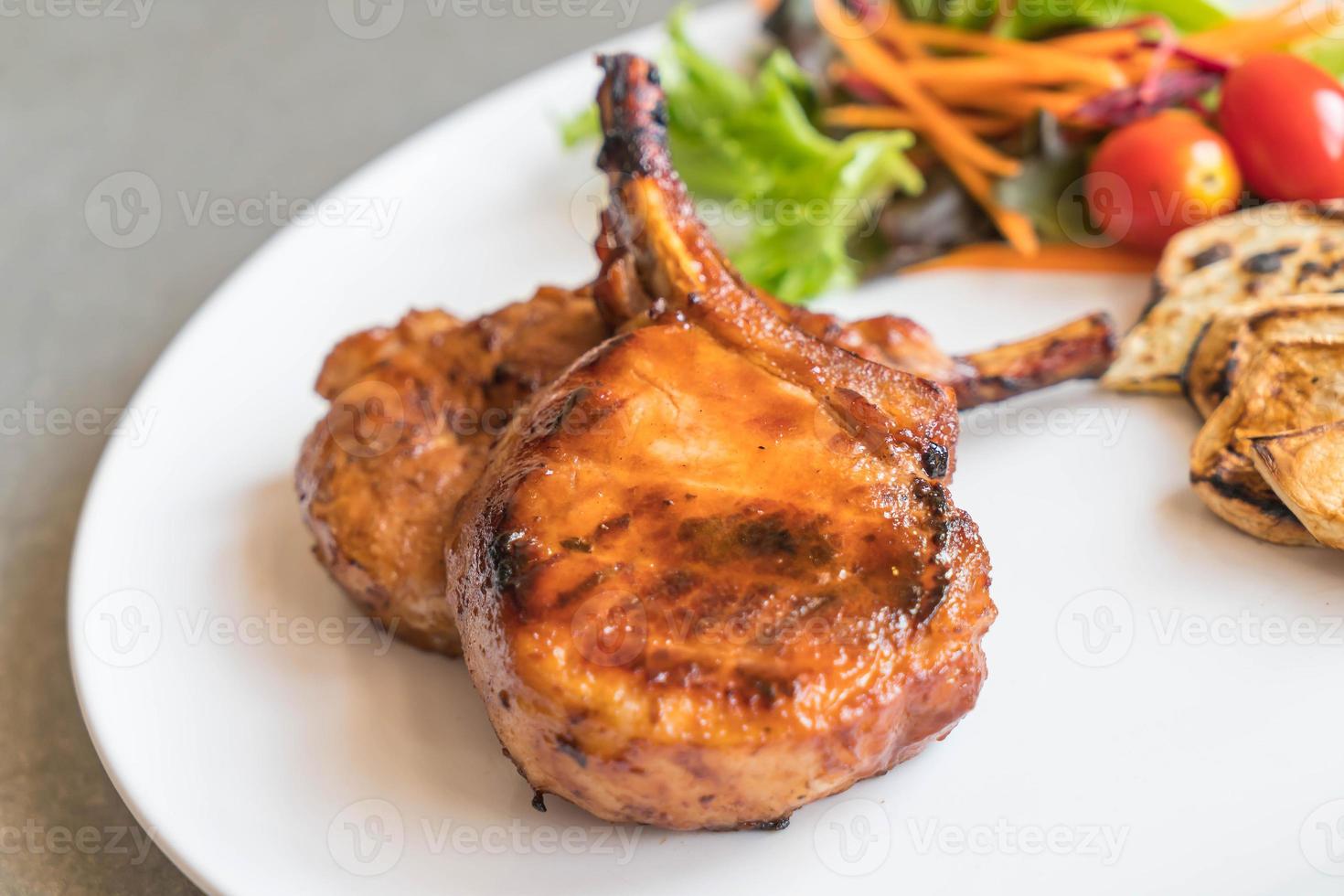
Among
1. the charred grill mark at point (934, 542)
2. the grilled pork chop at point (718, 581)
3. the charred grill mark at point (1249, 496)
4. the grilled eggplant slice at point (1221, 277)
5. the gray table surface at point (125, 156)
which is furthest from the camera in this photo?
the gray table surface at point (125, 156)

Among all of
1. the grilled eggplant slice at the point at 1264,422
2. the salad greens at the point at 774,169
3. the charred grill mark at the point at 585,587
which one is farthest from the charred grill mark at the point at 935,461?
the salad greens at the point at 774,169

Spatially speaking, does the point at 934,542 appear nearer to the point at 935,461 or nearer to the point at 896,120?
the point at 935,461

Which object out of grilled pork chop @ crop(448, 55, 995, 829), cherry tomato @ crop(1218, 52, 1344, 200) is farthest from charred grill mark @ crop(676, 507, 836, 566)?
cherry tomato @ crop(1218, 52, 1344, 200)

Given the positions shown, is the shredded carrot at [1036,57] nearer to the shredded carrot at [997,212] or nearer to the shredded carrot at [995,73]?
the shredded carrot at [995,73]

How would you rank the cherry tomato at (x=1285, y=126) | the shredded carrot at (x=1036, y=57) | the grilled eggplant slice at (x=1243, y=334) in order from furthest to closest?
1. the shredded carrot at (x=1036, y=57)
2. the cherry tomato at (x=1285, y=126)
3. the grilled eggplant slice at (x=1243, y=334)

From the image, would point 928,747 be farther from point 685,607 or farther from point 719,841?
point 685,607

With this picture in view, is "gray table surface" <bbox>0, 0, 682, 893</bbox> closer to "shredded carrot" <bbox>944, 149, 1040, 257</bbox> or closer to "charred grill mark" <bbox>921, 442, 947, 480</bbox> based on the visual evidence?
"charred grill mark" <bbox>921, 442, 947, 480</bbox>
